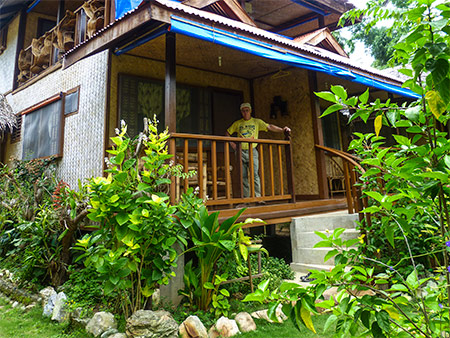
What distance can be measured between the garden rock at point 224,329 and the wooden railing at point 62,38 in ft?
17.6

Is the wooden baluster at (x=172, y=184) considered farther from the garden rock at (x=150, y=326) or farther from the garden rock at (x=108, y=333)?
the garden rock at (x=108, y=333)

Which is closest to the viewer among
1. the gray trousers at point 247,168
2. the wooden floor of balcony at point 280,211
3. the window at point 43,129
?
the wooden floor of balcony at point 280,211

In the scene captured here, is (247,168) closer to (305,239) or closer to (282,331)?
(305,239)

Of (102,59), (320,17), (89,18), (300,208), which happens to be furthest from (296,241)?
(320,17)

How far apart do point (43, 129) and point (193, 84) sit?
3570mm

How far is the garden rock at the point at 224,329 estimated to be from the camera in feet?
9.94

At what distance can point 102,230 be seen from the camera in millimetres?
3180

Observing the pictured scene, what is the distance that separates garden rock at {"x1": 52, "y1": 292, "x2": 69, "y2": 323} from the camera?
343 centimetres

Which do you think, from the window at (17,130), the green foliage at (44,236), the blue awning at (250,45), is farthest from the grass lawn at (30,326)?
the window at (17,130)

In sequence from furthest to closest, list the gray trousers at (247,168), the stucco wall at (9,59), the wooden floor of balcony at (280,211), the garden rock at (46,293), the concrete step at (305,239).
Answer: the stucco wall at (9,59) → the gray trousers at (247,168) → the concrete step at (305,239) → the wooden floor of balcony at (280,211) → the garden rock at (46,293)

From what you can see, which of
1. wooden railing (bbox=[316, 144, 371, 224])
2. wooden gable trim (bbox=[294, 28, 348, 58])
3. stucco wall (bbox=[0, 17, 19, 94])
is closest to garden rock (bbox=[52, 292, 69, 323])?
wooden railing (bbox=[316, 144, 371, 224])

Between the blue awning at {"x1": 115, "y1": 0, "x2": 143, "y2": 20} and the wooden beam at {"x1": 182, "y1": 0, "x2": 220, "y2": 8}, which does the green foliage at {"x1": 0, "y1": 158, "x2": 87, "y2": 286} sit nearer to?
the blue awning at {"x1": 115, "y1": 0, "x2": 143, "y2": 20}

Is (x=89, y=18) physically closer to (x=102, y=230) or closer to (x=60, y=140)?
(x=60, y=140)

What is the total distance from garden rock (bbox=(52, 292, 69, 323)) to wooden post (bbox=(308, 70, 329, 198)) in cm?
474
